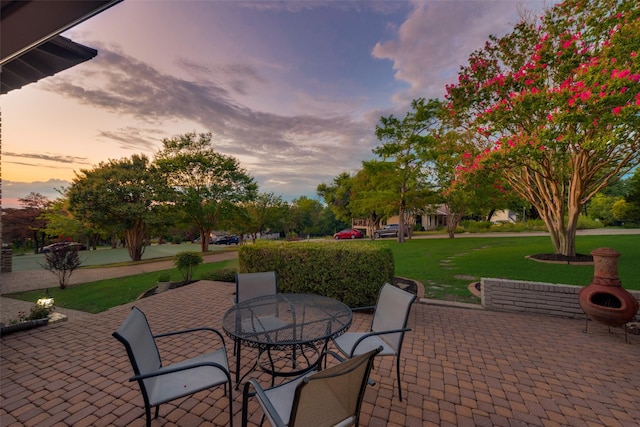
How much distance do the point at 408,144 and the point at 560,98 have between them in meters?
14.2

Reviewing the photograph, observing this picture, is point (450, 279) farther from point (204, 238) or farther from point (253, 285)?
point (204, 238)

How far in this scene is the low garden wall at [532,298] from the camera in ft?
16.3

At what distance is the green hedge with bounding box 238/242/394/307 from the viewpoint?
17.7ft

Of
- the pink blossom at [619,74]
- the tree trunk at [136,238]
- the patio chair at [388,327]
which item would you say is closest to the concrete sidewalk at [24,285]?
the tree trunk at [136,238]

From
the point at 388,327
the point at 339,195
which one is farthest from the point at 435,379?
the point at 339,195

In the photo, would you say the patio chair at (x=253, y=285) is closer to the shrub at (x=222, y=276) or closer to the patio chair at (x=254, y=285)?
the patio chair at (x=254, y=285)

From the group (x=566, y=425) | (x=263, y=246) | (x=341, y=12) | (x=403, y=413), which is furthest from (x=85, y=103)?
(x=566, y=425)

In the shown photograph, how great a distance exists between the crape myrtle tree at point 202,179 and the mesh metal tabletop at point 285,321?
18701 mm

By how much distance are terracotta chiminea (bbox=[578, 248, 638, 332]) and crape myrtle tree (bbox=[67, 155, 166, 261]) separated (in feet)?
68.2

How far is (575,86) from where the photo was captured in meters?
6.54

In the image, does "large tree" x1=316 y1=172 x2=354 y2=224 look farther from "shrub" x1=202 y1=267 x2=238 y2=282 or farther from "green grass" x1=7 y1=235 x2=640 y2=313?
"shrub" x1=202 y1=267 x2=238 y2=282

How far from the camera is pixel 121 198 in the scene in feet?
56.2

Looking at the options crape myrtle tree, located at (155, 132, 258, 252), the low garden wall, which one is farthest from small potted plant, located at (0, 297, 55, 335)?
crape myrtle tree, located at (155, 132, 258, 252)

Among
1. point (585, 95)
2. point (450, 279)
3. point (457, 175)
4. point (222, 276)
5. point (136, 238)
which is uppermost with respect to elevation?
point (585, 95)
